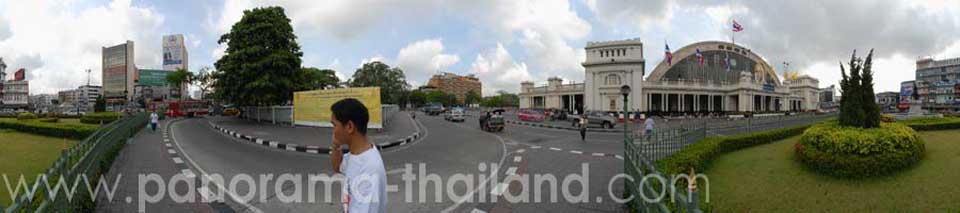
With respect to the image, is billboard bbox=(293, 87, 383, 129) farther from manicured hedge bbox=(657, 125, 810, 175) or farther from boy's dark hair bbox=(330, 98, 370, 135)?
boy's dark hair bbox=(330, 98, 370, 135)

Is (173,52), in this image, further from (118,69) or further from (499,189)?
(499,189)

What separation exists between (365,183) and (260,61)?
23.2 m

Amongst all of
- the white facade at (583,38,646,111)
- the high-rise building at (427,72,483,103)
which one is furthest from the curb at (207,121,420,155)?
the high-rise building at (427,72,483,103)

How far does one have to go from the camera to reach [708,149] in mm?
7977

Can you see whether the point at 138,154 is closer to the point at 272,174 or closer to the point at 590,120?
the point at 272,174

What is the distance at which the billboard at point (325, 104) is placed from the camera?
1731 cm

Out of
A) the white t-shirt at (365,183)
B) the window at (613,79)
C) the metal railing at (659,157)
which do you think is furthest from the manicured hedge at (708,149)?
the window at (613,79)

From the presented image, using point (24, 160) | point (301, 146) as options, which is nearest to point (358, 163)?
point (301, 146)

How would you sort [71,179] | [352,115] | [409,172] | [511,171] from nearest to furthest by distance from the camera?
[352,115] < [71,179] < [409,172] < [511,171]

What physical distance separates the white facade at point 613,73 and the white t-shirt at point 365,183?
4662 cm

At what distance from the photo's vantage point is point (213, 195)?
5535 mm

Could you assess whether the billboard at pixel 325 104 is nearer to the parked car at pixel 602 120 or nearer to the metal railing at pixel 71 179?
the metal railing at pixel 71 179

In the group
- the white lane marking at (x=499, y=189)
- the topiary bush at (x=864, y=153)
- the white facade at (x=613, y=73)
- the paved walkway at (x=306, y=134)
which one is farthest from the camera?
the white facade at (x=613, y=73)

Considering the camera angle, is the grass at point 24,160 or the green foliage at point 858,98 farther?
the green foliage at point 858,98
